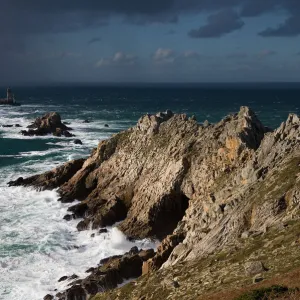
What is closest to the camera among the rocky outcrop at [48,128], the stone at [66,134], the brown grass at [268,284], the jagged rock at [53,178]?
the brown grass at [268,284]

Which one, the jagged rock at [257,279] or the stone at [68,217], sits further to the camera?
the stone at [68,217]

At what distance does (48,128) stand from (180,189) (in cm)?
7909

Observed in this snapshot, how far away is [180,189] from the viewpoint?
162ft

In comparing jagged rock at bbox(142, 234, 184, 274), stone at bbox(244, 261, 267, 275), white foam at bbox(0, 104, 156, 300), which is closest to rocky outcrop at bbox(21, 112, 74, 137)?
white foam at bbox(0, 104, 156, 300)

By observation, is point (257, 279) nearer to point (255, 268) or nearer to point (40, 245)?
point (255, 268)

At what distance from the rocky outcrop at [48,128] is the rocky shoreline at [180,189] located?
169ft

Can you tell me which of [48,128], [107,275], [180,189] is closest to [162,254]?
[107,275]

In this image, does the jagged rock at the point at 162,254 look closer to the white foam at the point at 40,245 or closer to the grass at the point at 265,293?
the white foam at the point at 40,245

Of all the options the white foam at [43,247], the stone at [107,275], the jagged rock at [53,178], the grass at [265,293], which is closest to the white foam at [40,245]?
the white foam at [43,247]

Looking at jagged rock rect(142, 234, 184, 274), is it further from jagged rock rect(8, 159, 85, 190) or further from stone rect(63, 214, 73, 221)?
jagged rock rect(8, 159, 85, 190)

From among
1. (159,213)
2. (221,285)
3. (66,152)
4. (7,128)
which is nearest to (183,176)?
(159,213)

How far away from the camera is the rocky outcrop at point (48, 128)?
11700 centimetres

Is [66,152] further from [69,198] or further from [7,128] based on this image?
[7,128]

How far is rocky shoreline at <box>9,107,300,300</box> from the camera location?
28688mm
